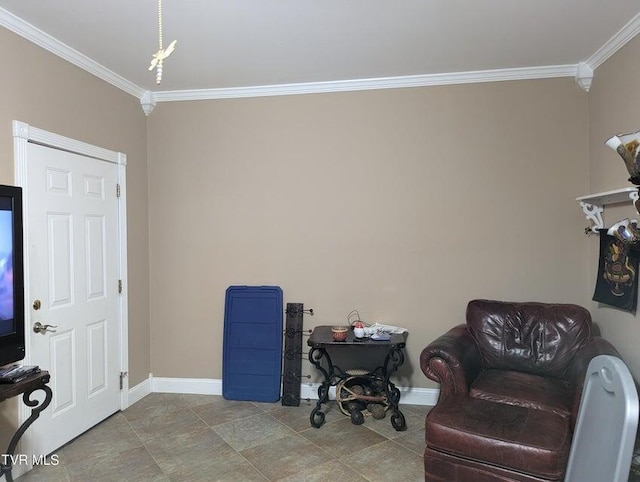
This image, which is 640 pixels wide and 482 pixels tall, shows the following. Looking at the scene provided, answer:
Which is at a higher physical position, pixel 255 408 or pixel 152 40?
pixel 152 40

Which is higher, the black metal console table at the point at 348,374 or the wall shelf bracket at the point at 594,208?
the wall shelf bracket at the point at 594,208

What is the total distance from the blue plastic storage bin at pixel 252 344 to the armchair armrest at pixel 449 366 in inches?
57.3

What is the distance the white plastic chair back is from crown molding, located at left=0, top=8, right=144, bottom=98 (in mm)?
3421

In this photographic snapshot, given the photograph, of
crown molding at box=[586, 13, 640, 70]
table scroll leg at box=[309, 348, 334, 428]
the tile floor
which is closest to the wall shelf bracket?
crown molding at box=[586, 13, 640, 70]

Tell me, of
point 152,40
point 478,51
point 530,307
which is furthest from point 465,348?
point 152,40

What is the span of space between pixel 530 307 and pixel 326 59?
7.77 ft

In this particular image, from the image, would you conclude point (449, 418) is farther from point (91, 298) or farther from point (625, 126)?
point (91, 298)

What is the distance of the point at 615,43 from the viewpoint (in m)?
2.82

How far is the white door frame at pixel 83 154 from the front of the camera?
8.27 feet

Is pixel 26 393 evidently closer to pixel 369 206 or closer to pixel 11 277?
pixel 11 277

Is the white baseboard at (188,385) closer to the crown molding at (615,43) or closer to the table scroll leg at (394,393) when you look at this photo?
the table scroll leg at (394,393)

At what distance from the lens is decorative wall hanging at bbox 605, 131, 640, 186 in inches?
81.0

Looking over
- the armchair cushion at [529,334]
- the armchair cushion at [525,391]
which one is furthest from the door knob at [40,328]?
the armchair cushion at [529,334]

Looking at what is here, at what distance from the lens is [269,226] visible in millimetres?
3734
